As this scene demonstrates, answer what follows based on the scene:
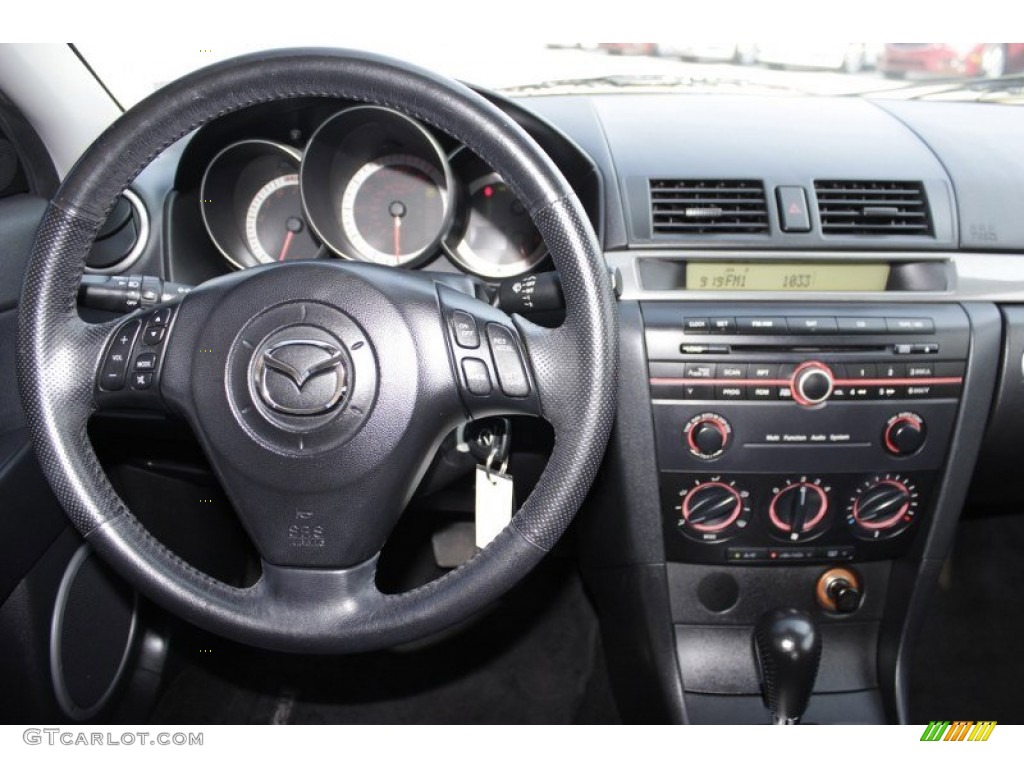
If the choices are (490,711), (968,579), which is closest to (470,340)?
(490,711)

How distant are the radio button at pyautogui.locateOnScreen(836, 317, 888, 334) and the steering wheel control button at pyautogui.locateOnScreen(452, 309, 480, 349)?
2.41ft

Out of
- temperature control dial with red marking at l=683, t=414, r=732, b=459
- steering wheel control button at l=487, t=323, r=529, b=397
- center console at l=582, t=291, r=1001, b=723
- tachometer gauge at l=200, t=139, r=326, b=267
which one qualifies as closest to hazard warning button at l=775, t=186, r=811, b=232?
center console at l=582, t=291, r=1001, b=723

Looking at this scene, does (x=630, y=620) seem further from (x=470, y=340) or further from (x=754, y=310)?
(x=470, y=340)

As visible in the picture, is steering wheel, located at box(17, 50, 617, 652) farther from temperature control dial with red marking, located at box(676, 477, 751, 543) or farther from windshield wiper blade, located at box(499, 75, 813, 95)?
windshield wiper blade, located at box(499, 75, 813, 95)

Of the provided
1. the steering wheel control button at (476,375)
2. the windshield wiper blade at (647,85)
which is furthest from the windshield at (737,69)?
the steering wheel control button at (476,375)

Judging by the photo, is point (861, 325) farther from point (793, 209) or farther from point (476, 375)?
point (476, 375)

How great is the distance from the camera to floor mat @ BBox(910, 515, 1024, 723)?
2.24 metres

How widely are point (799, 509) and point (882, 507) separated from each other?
168 millimetres

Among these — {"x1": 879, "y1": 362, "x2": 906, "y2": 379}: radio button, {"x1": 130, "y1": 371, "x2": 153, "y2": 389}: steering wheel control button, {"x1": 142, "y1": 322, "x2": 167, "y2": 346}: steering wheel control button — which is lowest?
{"x1": 879, "y1": 362, "x2": 906, "y2": 379}: radio button

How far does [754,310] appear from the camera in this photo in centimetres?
163

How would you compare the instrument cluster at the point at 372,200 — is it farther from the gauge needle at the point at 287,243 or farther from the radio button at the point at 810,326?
the radio button at the point at 810,326

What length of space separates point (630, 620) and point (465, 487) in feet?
1.51

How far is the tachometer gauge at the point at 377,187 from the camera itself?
5.46 feet

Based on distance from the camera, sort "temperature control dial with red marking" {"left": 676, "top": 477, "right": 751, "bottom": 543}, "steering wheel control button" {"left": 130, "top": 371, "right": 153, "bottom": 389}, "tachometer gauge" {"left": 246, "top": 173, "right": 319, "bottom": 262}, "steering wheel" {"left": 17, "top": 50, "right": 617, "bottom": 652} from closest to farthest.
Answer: "steering wheel" {"left": 17, "top": 50, "right": 617, "bottom": 652} < "steering wheel control button" {"left": 130, "top": 371, "right": 153, "bottom": 389} < "temperature control dial with red marking" {"left": 676, "top": 477, "right": 751, "bottom": 543} < "tachometer gauge" {"left": 246, "top": 173, "right": 319, "bottom": 262}
